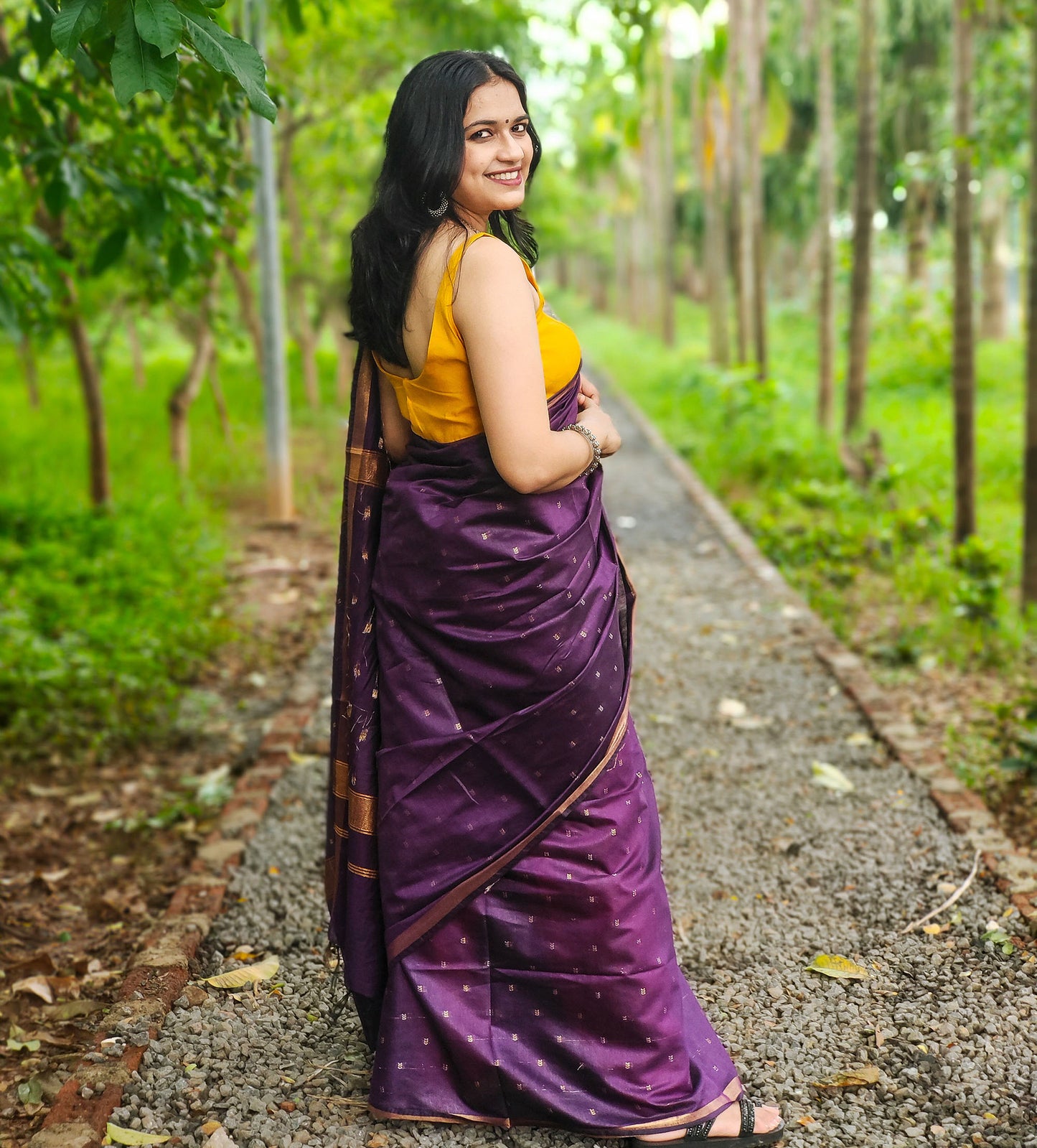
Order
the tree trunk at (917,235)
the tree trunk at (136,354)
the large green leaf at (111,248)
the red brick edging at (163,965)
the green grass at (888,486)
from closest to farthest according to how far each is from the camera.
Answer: the red brick edging at (163,965) < the large green leaf at (111,248) < the green grass at (888,486) < the tree trunk at (136,354) < the tree trunk at (917,235)

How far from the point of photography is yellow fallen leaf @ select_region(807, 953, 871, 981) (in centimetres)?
287

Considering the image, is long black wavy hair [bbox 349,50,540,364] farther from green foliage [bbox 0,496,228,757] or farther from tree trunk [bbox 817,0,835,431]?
tree trunk [bbox 817,0,835,431]

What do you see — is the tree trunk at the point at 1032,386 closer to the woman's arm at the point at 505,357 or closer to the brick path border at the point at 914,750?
the brick path border at the point at 914,750

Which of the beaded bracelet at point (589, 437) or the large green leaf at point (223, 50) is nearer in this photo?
the large green leaf at point (223, 50)

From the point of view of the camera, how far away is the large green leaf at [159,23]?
6.12ft

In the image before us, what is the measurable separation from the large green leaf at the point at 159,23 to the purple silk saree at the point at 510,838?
0.82 meters

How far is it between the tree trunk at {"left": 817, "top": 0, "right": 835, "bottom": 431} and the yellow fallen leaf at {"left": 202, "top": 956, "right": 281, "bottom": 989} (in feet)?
30.9

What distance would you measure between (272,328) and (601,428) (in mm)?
5942

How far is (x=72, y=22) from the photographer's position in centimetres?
192

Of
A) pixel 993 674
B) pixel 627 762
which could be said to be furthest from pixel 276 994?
pixel 993 674

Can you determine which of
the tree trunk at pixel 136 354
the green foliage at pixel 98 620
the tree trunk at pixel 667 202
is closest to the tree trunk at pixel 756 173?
the tree trunk at pixel 667 202

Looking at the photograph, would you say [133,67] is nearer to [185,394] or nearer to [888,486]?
[888,486]

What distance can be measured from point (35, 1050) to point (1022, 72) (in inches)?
410

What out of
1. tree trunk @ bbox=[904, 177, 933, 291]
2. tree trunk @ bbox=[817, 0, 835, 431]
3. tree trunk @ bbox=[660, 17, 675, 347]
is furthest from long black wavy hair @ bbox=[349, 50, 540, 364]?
tree trunk @ bbox=[660, 17, 675, 347]
